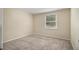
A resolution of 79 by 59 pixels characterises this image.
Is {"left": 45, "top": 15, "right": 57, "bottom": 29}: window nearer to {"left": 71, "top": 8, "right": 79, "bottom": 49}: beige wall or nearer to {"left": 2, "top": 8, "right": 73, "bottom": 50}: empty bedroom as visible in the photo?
A: {"left": 2, "top": 8, "right": 73, "bottom": 50}: empty bedroom

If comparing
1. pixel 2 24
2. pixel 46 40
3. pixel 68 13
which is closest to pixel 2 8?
pixel 2 24

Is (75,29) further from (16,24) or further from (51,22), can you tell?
(16,24)

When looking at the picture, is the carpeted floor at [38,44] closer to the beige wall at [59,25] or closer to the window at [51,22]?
the beige wall at [59,25]

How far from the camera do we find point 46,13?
1498 mm

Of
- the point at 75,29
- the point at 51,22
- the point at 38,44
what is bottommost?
the point at 38,44

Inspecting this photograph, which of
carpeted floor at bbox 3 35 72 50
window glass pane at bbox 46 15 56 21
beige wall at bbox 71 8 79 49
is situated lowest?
carpeted floor at bbox 3 35 72 50

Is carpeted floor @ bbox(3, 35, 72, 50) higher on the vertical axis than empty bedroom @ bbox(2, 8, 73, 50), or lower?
lower

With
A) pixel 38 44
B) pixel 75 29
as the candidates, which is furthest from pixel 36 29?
pixel 75 29

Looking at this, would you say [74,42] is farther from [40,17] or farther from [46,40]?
[40,17]

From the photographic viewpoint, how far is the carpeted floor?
4.75 feet

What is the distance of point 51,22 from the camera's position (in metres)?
1.52

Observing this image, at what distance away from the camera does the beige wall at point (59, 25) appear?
145 centimetres

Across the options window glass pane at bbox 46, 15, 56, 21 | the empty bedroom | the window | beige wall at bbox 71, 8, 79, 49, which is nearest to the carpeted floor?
the empty bedroom

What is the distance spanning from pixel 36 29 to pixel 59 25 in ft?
1.42
